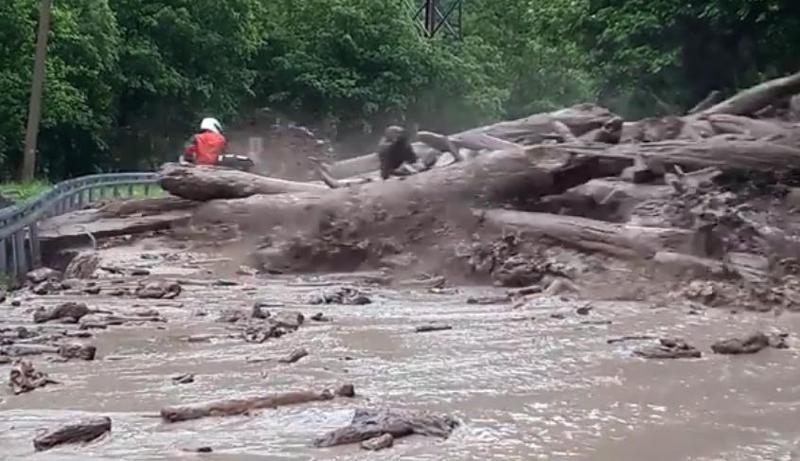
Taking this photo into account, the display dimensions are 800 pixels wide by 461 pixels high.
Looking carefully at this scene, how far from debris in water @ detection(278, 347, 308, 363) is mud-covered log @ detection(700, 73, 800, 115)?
881 cm

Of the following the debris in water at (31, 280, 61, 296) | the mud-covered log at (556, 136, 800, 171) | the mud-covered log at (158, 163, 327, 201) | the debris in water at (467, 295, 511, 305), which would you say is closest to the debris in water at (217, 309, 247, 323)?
the debris in water at (467, 295, 511, 305)

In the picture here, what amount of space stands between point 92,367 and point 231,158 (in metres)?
11.4

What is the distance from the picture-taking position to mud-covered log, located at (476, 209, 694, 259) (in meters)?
10.9

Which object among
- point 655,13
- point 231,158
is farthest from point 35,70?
point 655,13

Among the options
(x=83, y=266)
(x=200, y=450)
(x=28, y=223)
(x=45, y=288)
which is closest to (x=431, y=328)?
(x=200, y=450)

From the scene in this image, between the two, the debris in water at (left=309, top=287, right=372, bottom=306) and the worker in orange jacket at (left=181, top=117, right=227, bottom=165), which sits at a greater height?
the worker in orange jacket at (left=181, top=117, right=227, bottom=165)

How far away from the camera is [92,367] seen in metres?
7.31

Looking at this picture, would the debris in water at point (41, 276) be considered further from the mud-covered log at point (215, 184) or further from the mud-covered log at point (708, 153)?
the mud-covered log at point (708, 153)

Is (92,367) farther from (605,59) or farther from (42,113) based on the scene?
(42,113)

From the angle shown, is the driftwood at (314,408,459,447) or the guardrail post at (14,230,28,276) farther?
the guardrail post at (14,230,28,276)

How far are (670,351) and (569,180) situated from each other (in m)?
5.31

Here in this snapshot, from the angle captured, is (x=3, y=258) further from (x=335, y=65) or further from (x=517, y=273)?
(x=335, y=65)

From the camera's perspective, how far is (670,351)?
7.43m

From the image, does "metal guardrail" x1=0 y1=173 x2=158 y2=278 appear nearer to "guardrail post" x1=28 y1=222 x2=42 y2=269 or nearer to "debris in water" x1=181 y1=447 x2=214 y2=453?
"guardrail post" x1=28 y1=222 x2=42 y2=269
